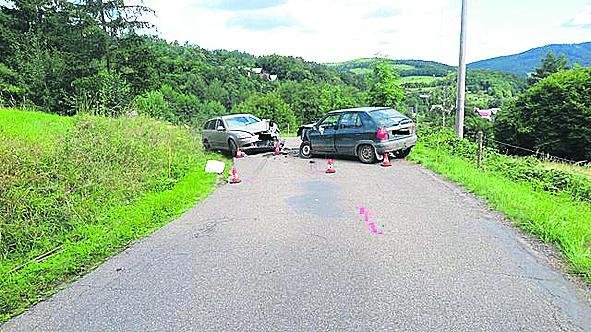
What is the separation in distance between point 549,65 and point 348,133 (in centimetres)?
8199

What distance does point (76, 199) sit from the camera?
8.84m

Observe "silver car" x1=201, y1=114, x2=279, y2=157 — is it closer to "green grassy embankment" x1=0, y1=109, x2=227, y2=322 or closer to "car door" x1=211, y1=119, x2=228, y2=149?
"car door" x1=211, y1=119, x2=228, y2=149

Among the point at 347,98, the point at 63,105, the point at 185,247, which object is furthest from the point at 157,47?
the point at 185,247

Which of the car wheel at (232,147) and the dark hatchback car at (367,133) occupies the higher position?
the dark hatchback car at (367,133)

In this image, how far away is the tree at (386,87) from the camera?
28359 mm

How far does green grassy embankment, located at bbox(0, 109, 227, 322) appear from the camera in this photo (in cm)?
614

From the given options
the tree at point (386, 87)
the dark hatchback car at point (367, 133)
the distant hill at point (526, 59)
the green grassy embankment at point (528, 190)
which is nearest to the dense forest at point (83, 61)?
→ the tree at point (386, 87)

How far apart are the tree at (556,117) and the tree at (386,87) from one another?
24.2m

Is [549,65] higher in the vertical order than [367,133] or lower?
higher

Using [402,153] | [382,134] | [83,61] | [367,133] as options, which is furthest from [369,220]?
[83,61]

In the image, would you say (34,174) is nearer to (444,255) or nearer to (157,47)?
(444,255)

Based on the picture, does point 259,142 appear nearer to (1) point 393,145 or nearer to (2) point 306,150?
(2) point 306,150

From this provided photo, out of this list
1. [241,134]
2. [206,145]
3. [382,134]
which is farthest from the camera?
[206,145]

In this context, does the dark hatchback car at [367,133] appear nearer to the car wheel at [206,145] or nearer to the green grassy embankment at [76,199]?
the green grassy embankment at [76,199]
